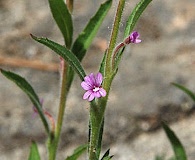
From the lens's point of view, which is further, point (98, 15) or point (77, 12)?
point (77, 12)

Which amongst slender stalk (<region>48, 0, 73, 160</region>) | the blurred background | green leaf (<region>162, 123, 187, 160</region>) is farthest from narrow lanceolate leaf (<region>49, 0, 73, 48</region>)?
the blurred background

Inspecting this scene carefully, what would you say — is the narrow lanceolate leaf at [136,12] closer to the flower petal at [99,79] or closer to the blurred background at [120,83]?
the flower petal at [99,79]

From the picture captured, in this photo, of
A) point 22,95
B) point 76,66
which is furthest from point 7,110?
point 76,66

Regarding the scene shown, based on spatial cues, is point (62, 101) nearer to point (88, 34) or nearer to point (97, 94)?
point (88, 34)

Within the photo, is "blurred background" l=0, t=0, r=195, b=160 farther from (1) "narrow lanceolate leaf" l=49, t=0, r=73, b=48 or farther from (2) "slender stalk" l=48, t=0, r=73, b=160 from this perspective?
(1) "narrow lanceolate leaf" l=49, t=0, r=73, b=48

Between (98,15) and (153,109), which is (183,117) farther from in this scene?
(98,15)

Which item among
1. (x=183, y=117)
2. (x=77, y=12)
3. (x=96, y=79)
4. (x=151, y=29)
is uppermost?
(x=77, y=12)
